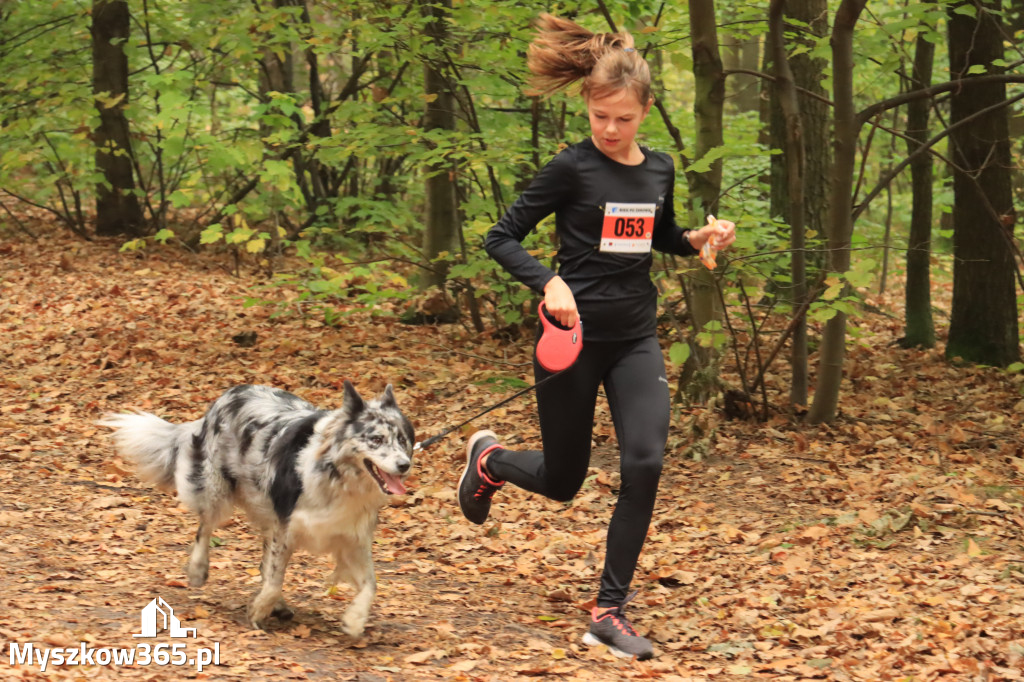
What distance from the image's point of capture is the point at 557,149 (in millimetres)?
8664

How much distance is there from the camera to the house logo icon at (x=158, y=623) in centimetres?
399

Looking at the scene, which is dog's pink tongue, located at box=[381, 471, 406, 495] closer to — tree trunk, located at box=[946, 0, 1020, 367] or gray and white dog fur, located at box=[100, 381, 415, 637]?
gray and white dog fur, located at box=[100, 381, 415, 637]

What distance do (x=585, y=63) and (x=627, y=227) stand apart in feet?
2.37

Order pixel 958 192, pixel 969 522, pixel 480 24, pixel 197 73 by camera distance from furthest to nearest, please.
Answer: pixel 197 73
pixel 958 192
pixel 480 24
pixel 969 522

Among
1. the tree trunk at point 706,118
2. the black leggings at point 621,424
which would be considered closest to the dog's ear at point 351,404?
the black leggings at point 621,424

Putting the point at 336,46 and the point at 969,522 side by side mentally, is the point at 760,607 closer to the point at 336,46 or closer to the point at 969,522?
the point at 969,522

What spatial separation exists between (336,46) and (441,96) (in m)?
1.32

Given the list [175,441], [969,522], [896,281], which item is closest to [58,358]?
[175,441]

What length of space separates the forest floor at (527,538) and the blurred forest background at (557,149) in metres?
0.63

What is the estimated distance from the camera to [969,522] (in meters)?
5.43

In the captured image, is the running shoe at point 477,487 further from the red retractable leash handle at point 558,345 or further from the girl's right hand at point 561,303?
the girl's right hand at point 561,303

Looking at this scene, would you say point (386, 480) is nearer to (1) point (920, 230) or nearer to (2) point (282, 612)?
(2) point (282, 612)

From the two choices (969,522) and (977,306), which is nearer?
(969,522)

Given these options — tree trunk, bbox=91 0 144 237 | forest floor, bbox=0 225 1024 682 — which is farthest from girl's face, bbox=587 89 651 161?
tree trunk, bbox=91 0 144 237
